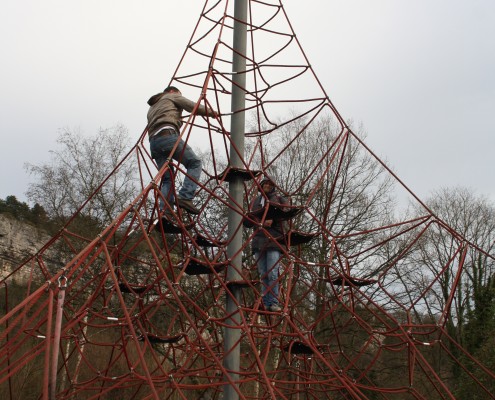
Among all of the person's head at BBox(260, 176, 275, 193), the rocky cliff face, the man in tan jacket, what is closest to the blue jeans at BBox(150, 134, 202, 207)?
the man in tan jacket

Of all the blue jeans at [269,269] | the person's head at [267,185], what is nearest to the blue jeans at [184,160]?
the person's head at [267,185]

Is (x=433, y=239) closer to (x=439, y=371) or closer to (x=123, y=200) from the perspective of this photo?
(x=439, y=371)

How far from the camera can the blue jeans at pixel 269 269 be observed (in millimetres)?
5848

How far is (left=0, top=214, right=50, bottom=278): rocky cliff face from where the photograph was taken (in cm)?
3653

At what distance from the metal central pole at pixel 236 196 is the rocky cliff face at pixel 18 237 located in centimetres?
3252

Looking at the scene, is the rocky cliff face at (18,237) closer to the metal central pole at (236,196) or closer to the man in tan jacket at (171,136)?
the man in tan jacket at (171,136)

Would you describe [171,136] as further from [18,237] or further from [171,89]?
[18,237]

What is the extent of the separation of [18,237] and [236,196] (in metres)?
35.1

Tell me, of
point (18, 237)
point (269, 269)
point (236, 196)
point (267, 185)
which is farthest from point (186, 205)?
point (18, 237)

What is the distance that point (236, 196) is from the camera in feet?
17.9

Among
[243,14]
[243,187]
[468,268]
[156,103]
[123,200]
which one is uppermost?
[468,268]

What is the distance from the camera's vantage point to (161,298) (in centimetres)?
501

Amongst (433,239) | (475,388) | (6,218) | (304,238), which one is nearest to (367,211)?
(475,388)

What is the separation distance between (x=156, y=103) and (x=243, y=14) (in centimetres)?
118
